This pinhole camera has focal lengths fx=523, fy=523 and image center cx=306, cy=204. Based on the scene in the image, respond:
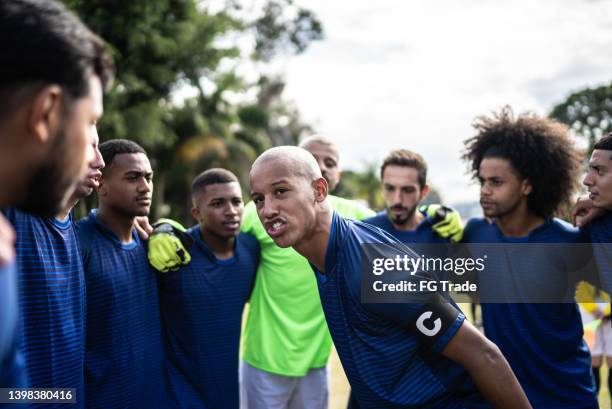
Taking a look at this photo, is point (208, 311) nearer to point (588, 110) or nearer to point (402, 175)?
point (402, 175)

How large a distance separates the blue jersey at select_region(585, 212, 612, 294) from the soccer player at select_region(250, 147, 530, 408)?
5.02ft

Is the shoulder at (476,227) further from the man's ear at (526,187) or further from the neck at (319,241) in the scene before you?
the neck at (319,241)

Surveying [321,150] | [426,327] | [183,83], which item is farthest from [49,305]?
[183,83]

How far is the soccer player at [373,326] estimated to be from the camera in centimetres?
223

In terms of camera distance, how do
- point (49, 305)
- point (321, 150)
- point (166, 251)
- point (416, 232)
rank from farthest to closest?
point (321, 150), point (416, 232), point (166, 251), point (49, 305)

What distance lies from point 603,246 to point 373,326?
192cm

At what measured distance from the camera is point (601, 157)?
132 inches

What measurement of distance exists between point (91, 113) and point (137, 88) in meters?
18.9

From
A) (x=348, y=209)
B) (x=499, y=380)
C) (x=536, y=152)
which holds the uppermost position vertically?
(x=536, y=152)

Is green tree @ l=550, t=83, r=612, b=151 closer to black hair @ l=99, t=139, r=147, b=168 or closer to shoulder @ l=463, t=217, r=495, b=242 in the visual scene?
shoulder @ l=463, t=217, r=495, b=242

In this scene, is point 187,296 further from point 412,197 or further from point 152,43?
point 152,43

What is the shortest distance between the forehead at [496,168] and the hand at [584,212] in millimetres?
507

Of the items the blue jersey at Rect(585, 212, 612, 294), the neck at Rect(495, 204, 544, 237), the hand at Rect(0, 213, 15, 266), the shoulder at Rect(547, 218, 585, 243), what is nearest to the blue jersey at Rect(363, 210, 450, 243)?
the neck at Rect(495, 204, 544, 237)

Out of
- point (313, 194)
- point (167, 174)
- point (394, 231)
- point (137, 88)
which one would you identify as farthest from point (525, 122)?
point (167, 174)
